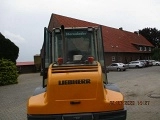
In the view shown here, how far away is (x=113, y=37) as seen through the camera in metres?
59.6

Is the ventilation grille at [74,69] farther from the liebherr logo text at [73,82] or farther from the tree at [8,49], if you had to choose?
the tree at [8,49]

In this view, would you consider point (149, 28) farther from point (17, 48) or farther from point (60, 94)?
point (60, 94)

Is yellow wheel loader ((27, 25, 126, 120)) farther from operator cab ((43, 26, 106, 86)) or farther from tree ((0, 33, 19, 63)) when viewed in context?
tree ((0, 33, 19, 63))

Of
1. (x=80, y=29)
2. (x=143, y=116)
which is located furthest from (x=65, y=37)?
(x=143, y=116)

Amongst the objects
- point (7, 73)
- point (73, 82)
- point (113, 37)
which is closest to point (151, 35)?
point (113, 37)

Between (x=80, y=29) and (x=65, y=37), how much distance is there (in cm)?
48

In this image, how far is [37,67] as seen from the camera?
159 feet

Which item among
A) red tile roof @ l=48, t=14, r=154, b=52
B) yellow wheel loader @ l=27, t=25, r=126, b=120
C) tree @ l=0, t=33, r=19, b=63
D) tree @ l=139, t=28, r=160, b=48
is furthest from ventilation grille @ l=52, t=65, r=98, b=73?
tree @ l=139, t=28, r=160, b=48

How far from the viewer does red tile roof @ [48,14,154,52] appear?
163ft

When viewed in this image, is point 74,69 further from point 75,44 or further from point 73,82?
point 75,44

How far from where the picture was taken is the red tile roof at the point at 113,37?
49750 mm

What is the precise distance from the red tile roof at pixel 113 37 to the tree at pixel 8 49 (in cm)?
1305

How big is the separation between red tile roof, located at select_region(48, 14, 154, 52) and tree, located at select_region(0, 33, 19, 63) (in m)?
13.1

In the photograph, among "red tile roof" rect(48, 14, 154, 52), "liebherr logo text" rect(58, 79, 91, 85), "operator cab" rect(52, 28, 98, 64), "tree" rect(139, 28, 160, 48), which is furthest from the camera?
"tree" rect(139, 28, 160, 48)
